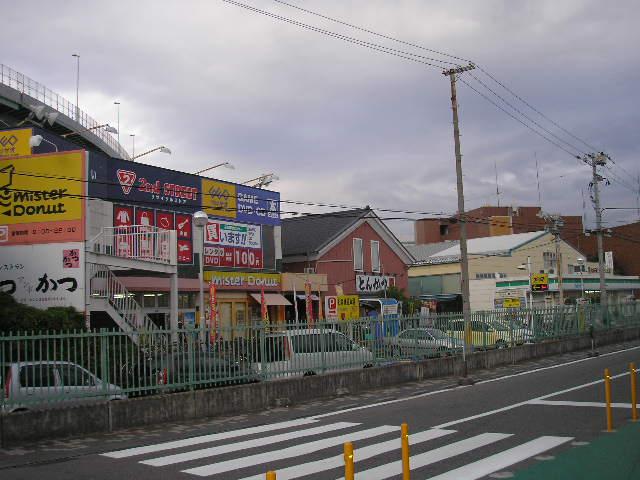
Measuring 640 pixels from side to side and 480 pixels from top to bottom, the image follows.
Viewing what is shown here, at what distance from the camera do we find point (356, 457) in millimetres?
9445

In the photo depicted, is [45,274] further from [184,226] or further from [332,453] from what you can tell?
[332,453]

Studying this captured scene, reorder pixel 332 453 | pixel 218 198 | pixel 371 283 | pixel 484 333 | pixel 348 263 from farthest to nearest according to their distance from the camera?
pixel 371 283 < pixel 348 263 < pixel 218 198 < pixel 484 333 < pixel 332 453

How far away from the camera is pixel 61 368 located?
474 inches

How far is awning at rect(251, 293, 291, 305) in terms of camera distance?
1168 inches

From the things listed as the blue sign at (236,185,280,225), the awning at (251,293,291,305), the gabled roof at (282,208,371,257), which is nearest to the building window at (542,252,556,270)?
the gabled roof at (282,208,371,257)

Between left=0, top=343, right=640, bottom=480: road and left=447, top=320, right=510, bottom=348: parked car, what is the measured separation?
556 cm

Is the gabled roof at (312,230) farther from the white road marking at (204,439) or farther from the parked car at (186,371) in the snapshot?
the white road marking at (204,439)

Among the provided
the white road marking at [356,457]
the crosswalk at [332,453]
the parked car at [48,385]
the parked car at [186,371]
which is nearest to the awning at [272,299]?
the parked car at [186,371]

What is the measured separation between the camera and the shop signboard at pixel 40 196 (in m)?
22.0

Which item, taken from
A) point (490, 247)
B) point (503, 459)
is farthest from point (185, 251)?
point (490, 247)

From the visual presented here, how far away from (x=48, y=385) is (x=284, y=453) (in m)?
4.66

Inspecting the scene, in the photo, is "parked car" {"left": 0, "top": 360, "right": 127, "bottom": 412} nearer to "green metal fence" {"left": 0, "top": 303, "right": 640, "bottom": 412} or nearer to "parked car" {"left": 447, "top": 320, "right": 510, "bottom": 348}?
"green metal fence" {"left": 0, "top": 303, "right": 640, "bottom": 412}

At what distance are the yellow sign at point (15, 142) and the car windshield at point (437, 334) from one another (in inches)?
588

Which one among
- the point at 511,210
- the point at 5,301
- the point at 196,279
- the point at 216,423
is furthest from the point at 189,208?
the point at 511,210
